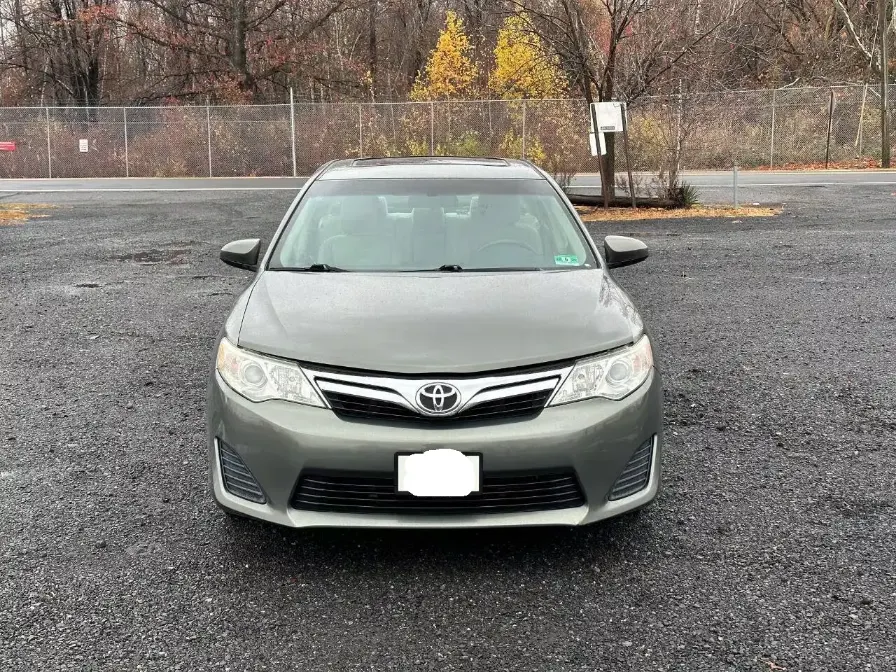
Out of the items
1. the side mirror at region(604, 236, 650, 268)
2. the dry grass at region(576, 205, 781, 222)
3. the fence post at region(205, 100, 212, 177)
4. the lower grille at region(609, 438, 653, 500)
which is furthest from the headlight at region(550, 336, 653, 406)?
the fence post at region(205, 100, 212, 177)

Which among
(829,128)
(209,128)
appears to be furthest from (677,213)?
(209,128)

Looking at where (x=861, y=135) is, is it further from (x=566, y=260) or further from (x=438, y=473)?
(x=438, y=473)

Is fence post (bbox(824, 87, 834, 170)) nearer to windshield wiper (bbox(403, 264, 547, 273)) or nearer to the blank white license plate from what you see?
windshield wiper (bbox(403, 264, 547, 273))

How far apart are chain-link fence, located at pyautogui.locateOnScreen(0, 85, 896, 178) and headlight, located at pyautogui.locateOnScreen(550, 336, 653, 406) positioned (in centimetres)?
2368

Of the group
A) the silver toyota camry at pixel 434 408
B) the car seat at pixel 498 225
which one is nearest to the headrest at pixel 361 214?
the car seat at pixel 498 225

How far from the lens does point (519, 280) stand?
377cm

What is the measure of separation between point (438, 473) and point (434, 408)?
0.22 metres

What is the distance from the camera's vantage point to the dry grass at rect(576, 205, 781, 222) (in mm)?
14719

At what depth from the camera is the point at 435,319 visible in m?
3.23

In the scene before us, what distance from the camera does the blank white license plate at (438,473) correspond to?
9.27ft

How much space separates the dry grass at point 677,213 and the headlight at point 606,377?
11817 mm

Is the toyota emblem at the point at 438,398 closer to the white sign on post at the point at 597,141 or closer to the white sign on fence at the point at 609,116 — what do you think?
the white sign on fence at the point at 609,116

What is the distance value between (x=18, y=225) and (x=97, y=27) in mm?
21349

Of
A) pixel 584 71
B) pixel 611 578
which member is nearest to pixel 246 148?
pixel 584 71
